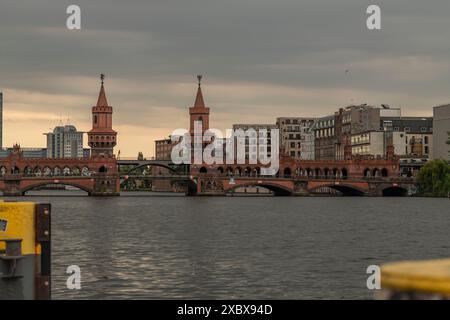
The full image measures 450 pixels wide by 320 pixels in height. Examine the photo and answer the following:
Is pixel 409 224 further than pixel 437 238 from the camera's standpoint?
Yes

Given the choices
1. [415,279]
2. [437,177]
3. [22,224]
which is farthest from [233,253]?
[437,177]

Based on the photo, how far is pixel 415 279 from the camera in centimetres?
1146

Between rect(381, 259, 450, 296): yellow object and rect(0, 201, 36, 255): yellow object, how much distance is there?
39.8 feet

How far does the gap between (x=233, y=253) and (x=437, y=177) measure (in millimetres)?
135614

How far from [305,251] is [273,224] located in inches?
1377

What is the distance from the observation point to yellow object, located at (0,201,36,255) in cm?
Answer: 2178

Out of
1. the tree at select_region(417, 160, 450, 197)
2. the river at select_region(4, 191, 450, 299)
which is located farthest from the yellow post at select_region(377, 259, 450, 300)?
the tree at select_region(417, 160, 450, 197)

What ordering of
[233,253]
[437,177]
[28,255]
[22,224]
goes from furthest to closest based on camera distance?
[437,177] → [233,253] → [22,224] → [28,255]

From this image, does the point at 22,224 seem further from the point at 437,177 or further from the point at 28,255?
the point at 437,177
